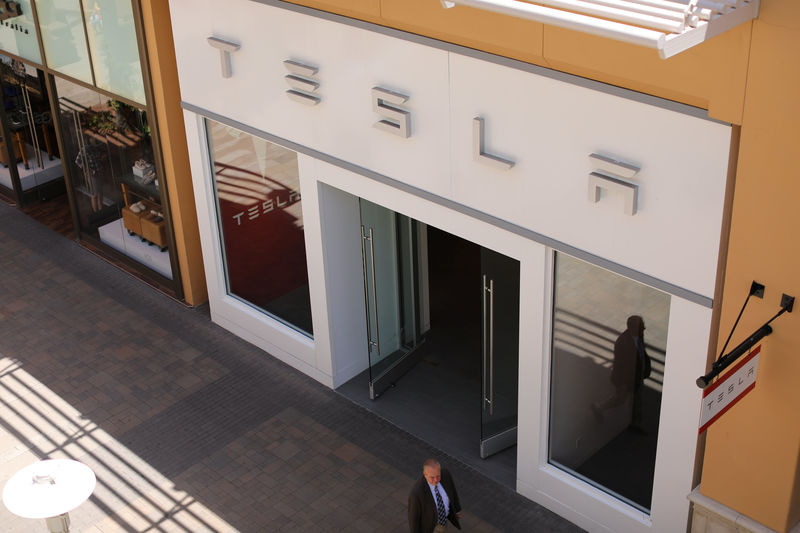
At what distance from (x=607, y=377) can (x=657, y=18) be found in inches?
163

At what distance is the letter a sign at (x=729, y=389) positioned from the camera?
7.13 metres

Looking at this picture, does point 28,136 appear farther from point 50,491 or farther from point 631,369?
point 631,369

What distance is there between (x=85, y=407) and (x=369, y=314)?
3.43m

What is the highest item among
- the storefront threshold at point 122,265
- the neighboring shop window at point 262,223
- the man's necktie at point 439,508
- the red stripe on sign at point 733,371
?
the red stripe on sign at point 733,371

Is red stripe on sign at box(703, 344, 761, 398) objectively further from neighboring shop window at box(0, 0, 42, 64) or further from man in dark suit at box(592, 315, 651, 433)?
neighboring shop window at box(0, 0, 42, 64)

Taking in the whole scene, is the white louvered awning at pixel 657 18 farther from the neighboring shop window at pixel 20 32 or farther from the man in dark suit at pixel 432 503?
the neighboring shop window at pixel 20 32

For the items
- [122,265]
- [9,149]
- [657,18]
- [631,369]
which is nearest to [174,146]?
[122,265]

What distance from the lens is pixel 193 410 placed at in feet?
37.4

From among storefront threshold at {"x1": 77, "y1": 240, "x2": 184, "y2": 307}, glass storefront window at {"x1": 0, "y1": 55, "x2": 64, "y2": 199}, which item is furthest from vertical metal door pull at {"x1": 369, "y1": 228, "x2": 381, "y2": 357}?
glass storefront window at {"x1": 0, "y1": 55, "x2": 64, "y2": 199}

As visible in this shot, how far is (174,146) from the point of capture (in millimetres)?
12477

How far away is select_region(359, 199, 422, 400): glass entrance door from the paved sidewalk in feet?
2.16

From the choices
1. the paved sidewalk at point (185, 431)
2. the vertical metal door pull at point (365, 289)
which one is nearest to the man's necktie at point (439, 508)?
the paved sidewalk at point (185, 431)

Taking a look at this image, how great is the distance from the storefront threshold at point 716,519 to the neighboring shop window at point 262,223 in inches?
202

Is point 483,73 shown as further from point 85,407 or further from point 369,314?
point 85,407
